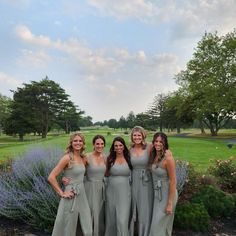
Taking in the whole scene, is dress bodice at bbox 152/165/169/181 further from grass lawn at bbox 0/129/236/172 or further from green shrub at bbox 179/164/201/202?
green shrub at bbox 179/164/201/202

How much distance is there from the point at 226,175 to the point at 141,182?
4950 millimetres

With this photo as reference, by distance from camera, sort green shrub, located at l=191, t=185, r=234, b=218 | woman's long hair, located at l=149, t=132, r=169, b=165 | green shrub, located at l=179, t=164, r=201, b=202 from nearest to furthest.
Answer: woman's long hair, located at l=149, t=132, r=169, b=165 < green shrub, located at l=191, t=185, r=234, b=218 < green shrub, located at l=179, t=164, r=201, b=202

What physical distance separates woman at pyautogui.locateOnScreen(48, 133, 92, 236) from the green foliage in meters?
4.61

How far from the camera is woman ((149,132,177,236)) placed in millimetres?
4609

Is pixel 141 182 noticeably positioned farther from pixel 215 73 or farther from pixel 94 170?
pixel 215 73

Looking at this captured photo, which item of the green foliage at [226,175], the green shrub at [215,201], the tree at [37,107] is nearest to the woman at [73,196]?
the green shrub at [215,201]

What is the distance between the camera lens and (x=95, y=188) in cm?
480

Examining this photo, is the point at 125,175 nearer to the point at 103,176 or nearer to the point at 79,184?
the point at 103,176

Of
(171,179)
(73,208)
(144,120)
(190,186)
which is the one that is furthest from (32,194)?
(144,120)

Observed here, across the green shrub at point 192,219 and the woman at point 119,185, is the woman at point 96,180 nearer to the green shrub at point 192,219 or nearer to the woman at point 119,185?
the woman at point 119,185

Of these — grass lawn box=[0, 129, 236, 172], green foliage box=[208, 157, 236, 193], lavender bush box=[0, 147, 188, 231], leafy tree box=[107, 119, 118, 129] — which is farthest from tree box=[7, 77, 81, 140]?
leafy tree box=[107, 119, 118, 129]

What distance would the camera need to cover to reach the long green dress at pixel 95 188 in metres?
4.77

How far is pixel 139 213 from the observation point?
16.2 feet

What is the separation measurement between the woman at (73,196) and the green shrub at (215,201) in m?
2.65
